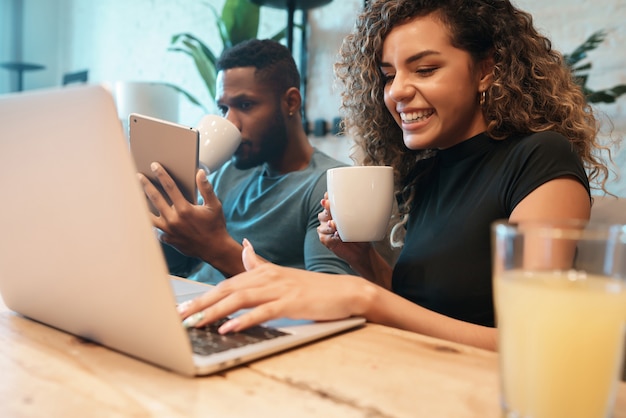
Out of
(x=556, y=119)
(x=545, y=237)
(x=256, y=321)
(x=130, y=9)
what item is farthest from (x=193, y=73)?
(x=545, y=237)

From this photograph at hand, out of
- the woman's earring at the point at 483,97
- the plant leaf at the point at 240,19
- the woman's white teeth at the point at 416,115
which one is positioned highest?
the plant leaf at the point at 240,19

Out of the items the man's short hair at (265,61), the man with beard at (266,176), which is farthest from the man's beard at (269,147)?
the man's short hair at (265,61)

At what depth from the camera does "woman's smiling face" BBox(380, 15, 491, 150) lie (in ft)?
3.24

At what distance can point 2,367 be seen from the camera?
49 centimetres

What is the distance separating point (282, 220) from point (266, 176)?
8.9 inches

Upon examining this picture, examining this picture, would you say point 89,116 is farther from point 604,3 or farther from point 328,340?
point 604,3

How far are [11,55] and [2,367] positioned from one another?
397cm

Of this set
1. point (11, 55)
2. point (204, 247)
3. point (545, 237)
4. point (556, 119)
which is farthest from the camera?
point (11, 55)

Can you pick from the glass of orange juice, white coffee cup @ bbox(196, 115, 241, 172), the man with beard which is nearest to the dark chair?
the man with beard

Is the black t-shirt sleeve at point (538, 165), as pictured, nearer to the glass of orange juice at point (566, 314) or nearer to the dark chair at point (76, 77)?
the glass of orange juice at point (566, 314)

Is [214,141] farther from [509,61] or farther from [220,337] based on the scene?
[220,337]

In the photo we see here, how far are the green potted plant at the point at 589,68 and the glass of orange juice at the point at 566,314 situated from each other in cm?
130

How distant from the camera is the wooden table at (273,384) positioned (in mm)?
406

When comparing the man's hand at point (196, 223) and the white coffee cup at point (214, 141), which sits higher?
the white coffee cup at point (214, 141)
